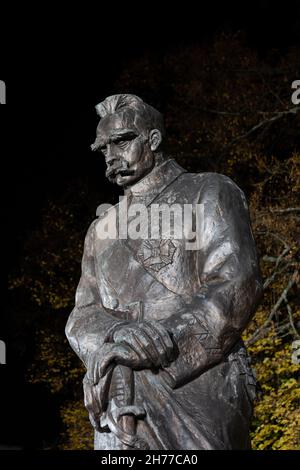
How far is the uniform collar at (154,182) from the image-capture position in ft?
17.9

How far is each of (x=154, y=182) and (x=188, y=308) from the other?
836 millimetres

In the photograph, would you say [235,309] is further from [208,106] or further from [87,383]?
[208,106]

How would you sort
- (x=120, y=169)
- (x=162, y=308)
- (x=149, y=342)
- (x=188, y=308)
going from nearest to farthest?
(x=149, y=342) < (x=188, y=308) < (x=162, y=308) < (x=120, y=169)

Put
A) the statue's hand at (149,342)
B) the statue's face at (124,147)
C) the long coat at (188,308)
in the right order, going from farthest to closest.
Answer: the statue's face at (124,147) < the long coat at (188,308) < the statue's hand at (149,342)

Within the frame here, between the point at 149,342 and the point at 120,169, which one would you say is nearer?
the point at 149,342

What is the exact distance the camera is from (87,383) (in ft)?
15.9

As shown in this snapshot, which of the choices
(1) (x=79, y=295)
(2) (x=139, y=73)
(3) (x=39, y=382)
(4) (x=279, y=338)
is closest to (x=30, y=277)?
(3) (x=39, y=382)

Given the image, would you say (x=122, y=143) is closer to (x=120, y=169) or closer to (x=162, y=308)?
(x=120, y=169)

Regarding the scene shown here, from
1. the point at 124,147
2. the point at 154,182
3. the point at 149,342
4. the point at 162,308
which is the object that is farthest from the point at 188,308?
the point at 124,147

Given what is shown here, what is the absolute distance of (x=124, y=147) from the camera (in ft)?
17.7

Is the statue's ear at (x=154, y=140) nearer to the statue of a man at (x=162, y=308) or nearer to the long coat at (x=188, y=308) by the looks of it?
the statue of a man at (x=162, y=308)

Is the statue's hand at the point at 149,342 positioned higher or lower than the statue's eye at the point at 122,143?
lower

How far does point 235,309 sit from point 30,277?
13.2 meters

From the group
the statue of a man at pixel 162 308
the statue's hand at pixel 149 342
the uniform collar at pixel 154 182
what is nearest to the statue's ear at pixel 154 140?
the statue of a man at pixel 162 308
